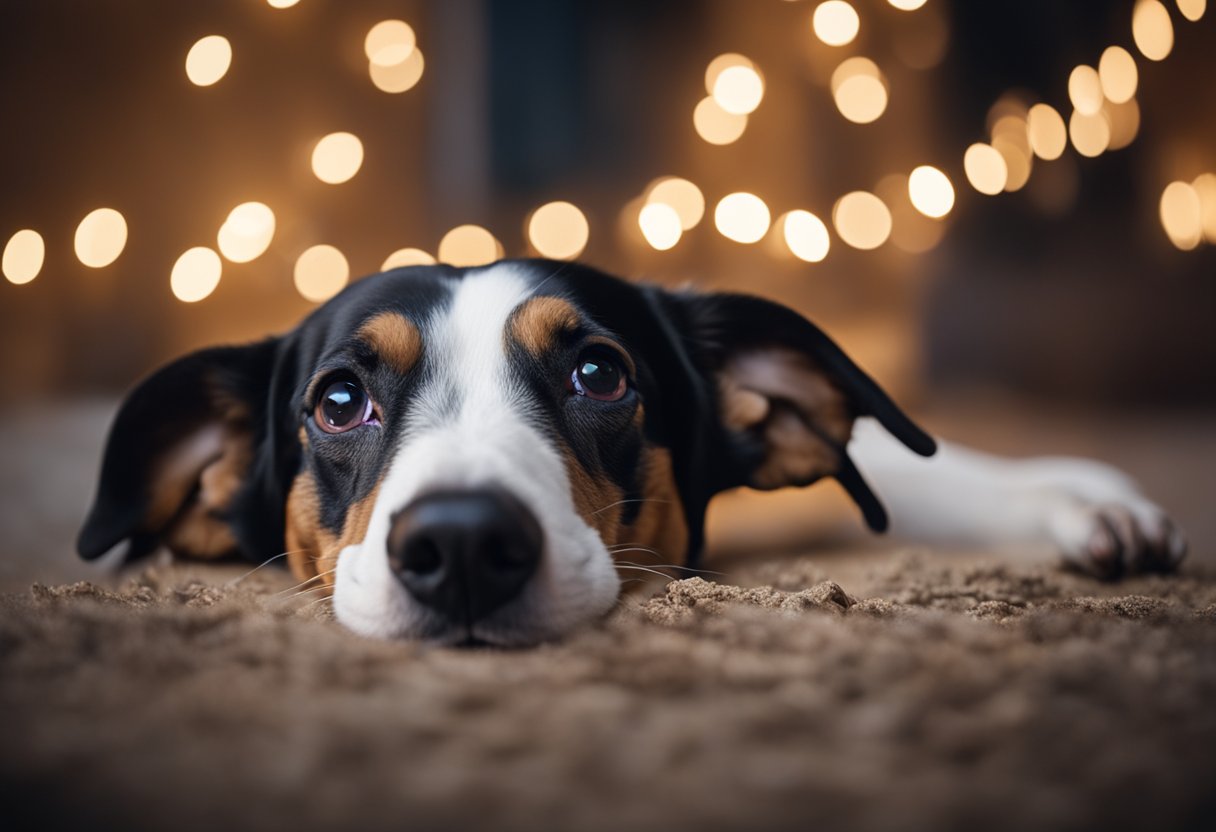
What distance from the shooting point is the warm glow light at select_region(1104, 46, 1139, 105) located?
203 inches

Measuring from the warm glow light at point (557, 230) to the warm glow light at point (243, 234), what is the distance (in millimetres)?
2154

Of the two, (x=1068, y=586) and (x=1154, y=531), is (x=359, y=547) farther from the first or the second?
(x=1154, y=531)

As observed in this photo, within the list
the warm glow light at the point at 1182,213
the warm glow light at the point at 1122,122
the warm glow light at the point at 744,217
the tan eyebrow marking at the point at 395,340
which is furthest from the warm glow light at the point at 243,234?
the warm glow light at the point at 1182,213

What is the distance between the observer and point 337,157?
612 cm

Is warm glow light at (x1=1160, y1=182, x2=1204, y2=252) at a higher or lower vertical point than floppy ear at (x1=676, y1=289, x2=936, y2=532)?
higher

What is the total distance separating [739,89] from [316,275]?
3498mm

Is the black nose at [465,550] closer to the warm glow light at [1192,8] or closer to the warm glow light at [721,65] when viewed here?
the warm glow light at [1192,8]

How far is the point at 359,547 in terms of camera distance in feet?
5.19

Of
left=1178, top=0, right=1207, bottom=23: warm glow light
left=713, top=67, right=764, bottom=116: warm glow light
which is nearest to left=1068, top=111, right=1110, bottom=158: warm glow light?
left=1178, top=0, right=1207, bottom=23: warm glow light

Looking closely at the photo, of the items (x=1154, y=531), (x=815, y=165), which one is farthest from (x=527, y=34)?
(x=1154, y=531)

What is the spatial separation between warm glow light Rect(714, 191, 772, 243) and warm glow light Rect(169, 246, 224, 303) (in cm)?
373

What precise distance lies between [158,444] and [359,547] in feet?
2.95

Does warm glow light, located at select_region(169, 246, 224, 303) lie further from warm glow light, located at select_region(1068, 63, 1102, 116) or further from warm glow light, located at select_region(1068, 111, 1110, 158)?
warm glow light, located at select_region(1068, 111, 1110, 158)

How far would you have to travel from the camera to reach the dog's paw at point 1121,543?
2043 mm
